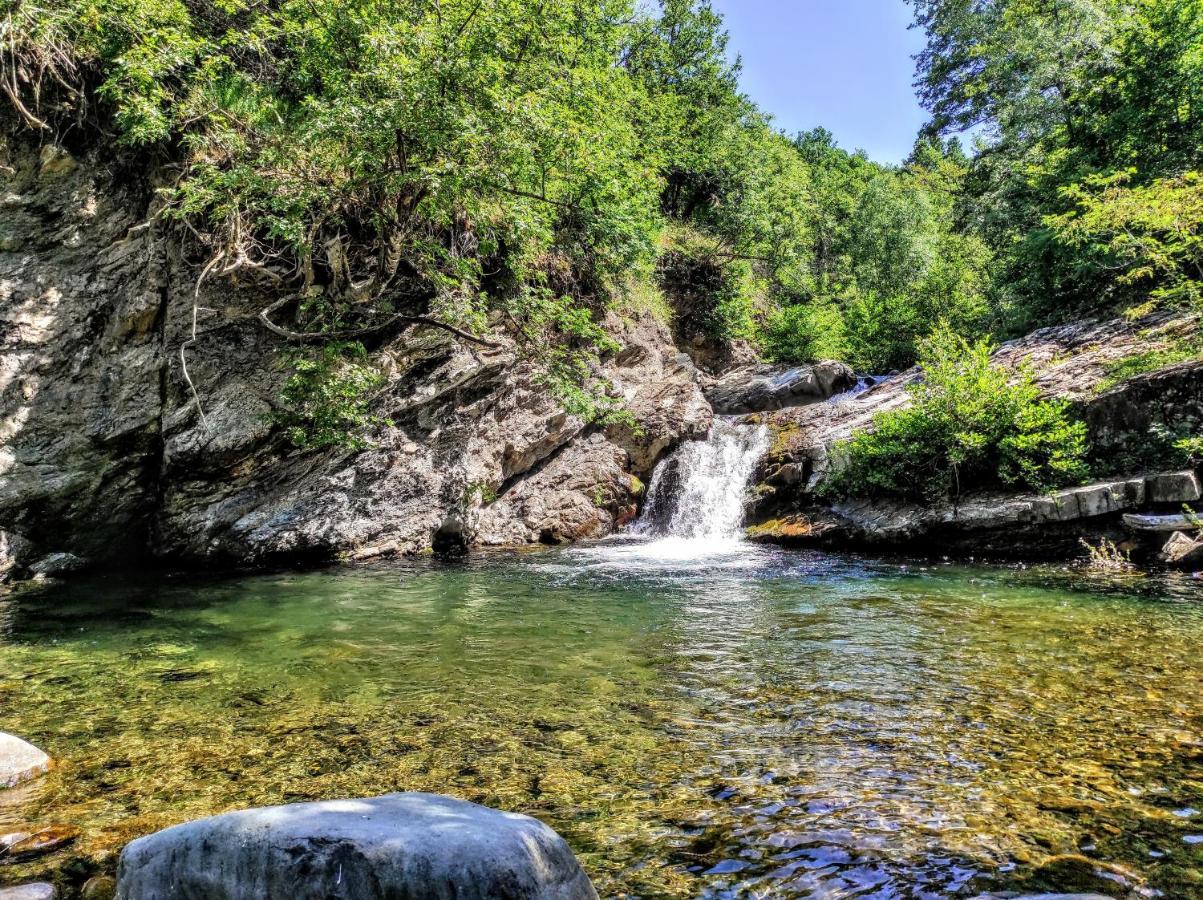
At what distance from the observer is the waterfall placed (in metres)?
15.7

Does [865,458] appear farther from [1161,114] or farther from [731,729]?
[1161,114]

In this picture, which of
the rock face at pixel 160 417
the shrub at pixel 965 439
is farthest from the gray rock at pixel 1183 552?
the rock face at pixel 160 417

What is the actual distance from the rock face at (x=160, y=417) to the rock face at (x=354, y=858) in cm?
1055

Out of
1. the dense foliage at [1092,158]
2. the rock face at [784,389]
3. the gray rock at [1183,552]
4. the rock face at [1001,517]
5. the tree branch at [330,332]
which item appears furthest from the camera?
the rock face at [784,389]

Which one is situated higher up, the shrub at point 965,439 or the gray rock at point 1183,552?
the shrub at point 965,439

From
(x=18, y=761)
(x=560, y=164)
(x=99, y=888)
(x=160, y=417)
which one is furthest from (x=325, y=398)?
(x=99, y=888)

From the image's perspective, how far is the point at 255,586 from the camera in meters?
9.88

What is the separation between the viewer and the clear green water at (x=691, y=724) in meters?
2.87

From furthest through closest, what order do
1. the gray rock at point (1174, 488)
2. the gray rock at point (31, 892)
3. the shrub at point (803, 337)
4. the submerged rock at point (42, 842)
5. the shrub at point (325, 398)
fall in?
the shrub at point (803, 337), the shrub at point (325, 398), the gray rock at point (1174, 488), the submerged rock at point (42, 842), the gray rock at point (31, 892)

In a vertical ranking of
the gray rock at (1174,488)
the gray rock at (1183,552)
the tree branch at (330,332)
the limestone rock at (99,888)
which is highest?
the tree branch at (330,332)

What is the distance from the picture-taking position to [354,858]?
2.12 meters

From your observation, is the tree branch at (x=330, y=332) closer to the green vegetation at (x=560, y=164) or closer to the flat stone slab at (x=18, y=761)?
the green vegetation at (x=560, y=164)

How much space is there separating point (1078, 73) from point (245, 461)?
24.7 meters

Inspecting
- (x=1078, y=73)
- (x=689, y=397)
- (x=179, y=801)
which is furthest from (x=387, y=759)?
(x=1078, y=73)
